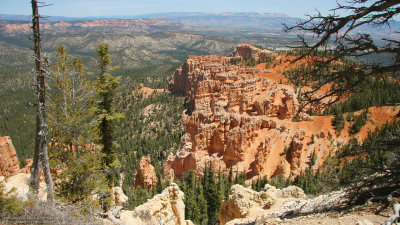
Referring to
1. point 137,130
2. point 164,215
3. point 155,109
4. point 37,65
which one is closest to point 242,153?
point 164,215

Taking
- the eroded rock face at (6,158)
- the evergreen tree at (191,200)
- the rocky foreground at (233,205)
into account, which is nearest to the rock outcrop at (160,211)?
the rocky foreground at (233,205)

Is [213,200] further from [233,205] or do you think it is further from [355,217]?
[355,217]

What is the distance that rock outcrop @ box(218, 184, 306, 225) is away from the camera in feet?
44.3

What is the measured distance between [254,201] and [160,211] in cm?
528

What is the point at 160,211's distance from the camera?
14.5 metres

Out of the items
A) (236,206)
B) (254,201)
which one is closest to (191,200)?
(236,206)

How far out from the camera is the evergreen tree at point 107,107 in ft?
44.5

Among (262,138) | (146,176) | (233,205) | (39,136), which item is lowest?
(146,176)

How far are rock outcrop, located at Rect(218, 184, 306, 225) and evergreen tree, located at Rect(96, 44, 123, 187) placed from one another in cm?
707

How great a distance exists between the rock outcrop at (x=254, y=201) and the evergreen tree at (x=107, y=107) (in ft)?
23.2

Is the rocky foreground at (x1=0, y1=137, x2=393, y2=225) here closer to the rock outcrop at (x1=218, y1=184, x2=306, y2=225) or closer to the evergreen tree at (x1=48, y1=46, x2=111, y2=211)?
the rock outcrop at (x1=218, y1=184, x2=306, y2=225)

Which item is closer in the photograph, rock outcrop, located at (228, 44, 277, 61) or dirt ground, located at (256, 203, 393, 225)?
dirt ground, located at (256, 203, 393, 225)

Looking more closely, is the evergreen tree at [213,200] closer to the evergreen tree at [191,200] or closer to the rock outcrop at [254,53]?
the evergreen tree at [191,200]

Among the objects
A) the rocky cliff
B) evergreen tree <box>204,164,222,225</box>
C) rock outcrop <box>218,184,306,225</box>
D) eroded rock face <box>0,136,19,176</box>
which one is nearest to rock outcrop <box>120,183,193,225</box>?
rock outcrop <box>218,184,306,225</box>
